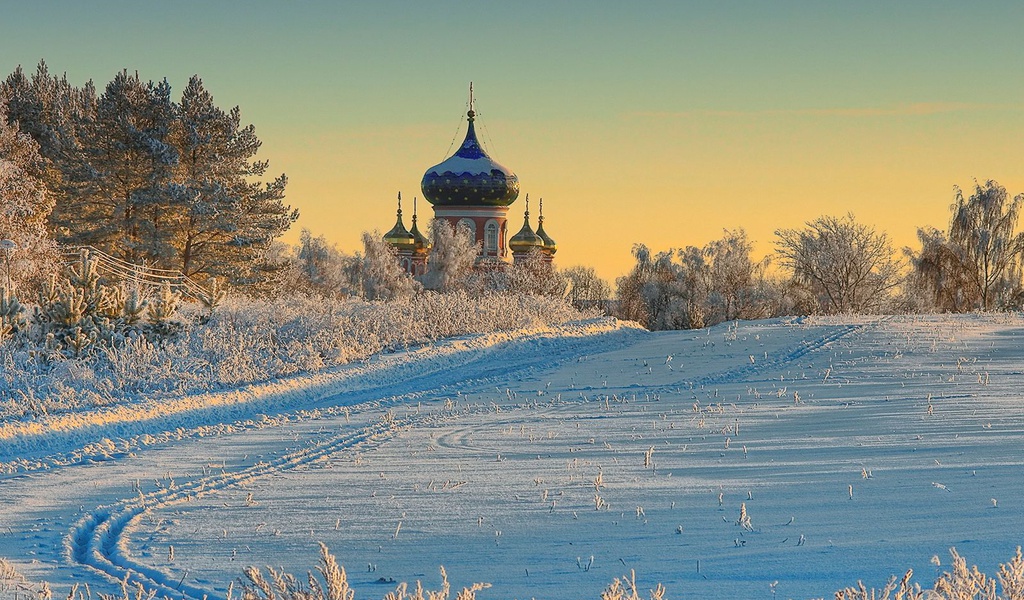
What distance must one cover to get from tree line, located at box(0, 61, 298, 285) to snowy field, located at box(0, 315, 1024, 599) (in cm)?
2010

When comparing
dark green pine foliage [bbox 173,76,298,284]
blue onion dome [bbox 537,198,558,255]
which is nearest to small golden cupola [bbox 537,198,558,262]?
blue onion dome [bbox 537,198,558,255]

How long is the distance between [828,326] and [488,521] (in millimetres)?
20644

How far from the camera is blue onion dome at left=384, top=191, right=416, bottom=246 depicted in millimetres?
71750

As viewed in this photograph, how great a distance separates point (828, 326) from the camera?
2712 centimetres

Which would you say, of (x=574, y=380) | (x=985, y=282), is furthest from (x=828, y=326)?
(x=985, y=282)

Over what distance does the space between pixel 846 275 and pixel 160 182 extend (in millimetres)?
29959

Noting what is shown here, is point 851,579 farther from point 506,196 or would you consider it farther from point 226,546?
point 506,196

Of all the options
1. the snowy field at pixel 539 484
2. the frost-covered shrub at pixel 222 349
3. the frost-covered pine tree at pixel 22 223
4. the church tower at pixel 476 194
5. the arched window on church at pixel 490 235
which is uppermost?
the church tower at pixel 476 194

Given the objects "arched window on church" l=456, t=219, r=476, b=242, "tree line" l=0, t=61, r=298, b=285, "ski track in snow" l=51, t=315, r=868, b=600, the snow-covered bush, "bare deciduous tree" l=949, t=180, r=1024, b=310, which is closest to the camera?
"ski track in snow" l=51, t=315, r=868, b=600

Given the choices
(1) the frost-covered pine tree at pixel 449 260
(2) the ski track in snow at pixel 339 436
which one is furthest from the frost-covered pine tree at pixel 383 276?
(2) the ski track in snow at pixel 339 436

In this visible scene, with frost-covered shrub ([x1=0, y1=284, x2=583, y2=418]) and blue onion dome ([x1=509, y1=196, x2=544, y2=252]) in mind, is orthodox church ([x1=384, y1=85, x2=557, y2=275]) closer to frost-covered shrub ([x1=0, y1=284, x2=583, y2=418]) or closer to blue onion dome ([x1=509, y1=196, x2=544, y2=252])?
blue onion dome ([x1=509, y1=196, x2=544, y2=252])

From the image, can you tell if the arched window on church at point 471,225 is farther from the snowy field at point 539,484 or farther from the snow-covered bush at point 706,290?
the snowy field at point 539,484

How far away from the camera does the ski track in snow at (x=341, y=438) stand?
709 centimetres

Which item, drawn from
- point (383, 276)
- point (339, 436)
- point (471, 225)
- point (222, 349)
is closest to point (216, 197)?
point (222, 349)
